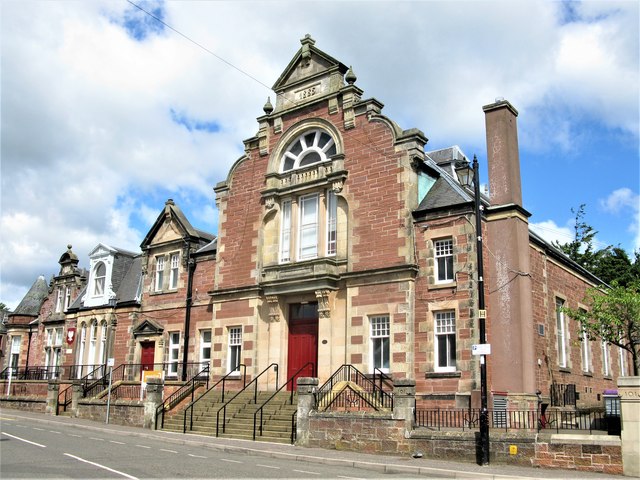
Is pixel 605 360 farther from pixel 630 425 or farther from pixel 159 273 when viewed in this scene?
pixel 159 273

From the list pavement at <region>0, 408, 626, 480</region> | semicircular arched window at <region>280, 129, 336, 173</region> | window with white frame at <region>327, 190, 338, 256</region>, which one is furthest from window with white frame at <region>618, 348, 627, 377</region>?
pavement at <region>0, 408, 626, 480</region>

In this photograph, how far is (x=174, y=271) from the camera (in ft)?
105

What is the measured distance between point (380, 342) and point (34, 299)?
31.7m

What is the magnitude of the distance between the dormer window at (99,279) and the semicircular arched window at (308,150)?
1455 centimetres

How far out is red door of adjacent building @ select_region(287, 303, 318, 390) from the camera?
2480 cm

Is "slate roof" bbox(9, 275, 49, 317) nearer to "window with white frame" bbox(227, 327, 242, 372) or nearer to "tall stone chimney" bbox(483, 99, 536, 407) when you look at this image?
"window with white frame" bbox(227, 327, 242, 372)

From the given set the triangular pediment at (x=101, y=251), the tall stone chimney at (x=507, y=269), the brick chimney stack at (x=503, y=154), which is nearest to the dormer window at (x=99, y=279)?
the triangular pediment at (x=101, y=251)

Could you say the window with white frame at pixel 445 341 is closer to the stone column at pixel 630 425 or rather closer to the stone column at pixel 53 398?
the stone column at pixel 630 425

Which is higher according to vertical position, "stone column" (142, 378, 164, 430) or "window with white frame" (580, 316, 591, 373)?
"window with white frame" (580, 316, 591, 373)

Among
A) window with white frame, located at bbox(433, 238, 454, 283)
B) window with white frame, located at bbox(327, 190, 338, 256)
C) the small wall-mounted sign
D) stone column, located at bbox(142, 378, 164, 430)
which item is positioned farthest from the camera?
window with white frame, located at bbox(327, 190, 338, 256)

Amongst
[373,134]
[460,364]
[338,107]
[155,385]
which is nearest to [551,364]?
[460,364]

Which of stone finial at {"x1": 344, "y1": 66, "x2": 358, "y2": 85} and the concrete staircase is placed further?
stone finial at {"x1": 344, "y1": 66, "x2": 358, "y2": 85}

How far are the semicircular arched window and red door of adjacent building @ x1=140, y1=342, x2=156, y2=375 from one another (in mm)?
11413

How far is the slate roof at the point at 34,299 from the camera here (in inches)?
1731
